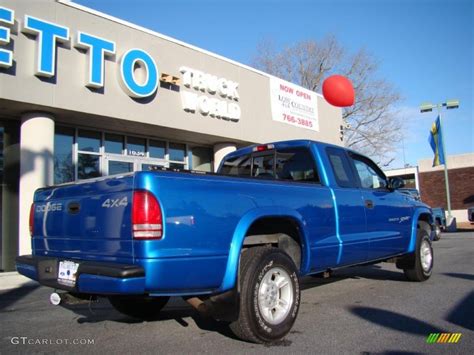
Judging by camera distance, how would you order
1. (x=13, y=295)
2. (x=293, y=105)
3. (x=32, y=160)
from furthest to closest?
(x=293, y=105) → (x=32, y=160) → (x=13, y=295)

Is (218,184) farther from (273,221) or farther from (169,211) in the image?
(273,221)

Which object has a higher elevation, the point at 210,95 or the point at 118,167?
the point at 210,95

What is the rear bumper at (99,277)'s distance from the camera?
328 cm

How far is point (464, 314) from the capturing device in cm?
496

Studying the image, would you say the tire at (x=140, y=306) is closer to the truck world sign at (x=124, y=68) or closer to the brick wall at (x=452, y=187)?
the truck world sign at (x=124, y=68)

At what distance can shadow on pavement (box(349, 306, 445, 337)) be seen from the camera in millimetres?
4367

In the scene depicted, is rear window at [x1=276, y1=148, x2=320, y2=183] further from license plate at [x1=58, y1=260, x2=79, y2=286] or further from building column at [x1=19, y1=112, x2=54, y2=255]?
building column at [x1=19, y1=112, x2=54, y2=255]

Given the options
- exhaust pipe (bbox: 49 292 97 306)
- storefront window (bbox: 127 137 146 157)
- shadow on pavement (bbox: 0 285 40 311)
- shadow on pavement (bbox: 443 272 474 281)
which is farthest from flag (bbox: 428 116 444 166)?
exhaust pipe (bbox: 49 292 97 306)

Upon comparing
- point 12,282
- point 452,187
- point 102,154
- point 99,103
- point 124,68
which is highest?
point 124,68

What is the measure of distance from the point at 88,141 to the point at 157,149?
2.34 metres

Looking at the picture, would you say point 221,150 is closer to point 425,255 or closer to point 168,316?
point 425,255

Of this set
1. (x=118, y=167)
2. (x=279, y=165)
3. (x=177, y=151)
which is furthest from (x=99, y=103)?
(x=279, y=165)

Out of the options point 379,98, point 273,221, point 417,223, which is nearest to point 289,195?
point 273,221

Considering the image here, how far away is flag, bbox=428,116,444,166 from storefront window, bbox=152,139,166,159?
18.1m
